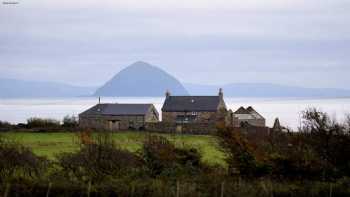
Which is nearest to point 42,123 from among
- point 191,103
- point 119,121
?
point 119,121

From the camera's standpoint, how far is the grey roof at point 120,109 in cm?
7469

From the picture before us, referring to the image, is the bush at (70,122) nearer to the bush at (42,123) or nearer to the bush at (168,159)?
the bush at (42,123)

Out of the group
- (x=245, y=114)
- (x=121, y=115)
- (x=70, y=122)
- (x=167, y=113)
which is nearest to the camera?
(x=70, y=122)

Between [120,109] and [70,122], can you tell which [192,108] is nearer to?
[120,109]

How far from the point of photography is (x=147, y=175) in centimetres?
2408

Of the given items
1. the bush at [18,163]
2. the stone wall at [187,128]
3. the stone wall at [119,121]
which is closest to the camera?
the bush at [18,163]

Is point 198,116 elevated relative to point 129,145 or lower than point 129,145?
elevated

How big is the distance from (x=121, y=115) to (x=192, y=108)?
8.74 meters

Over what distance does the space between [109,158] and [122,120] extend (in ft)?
169

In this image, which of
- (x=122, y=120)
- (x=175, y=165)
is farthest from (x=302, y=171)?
(x=122, y=120)

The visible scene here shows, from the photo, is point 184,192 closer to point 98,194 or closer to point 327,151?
point 98,194

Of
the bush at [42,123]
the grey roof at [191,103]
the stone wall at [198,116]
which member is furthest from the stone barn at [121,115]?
the bush at [42,123]

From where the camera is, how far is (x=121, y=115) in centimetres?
7556

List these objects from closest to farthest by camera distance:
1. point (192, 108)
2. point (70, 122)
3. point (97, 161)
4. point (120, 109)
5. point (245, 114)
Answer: point (97, 161)
point (70, 122)
point (192, 108)
point (120, 109)
point (245, 114)
